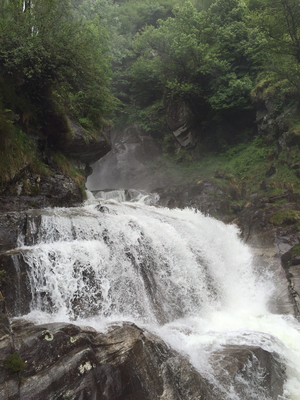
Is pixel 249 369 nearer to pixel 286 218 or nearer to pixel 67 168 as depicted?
pixel 286 218

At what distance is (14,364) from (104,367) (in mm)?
1381

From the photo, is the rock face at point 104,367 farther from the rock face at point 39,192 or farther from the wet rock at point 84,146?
the wet rock at point 84,146

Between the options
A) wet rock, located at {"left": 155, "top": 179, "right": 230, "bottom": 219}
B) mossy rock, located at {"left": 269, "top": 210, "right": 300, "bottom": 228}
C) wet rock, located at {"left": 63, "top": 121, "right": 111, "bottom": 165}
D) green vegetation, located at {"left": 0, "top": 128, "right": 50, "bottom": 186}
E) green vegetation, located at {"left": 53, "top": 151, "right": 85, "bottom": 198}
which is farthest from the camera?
wet rock, located at {"left": 155, "top": 179, "right": 230, "bottom": 219}

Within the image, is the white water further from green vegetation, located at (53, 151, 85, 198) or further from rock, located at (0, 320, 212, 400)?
green vegetation, located at (53, 151, 85, 198)

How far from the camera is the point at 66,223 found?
844 centimetres

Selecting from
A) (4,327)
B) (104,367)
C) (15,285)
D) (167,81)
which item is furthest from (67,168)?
(167,81)

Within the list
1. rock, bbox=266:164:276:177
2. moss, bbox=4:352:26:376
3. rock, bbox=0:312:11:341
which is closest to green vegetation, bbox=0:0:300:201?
rock, bbox=266:164:276:177

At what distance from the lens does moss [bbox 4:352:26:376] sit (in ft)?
12.5

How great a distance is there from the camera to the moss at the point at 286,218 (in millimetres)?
12125

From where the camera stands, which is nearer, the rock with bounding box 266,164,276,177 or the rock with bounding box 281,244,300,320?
the rock with bounding box 281,244,300,320

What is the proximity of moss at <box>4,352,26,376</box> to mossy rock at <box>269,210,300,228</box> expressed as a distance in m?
11.5

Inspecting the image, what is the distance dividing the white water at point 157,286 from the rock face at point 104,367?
0.42 m

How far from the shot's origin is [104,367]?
444cm

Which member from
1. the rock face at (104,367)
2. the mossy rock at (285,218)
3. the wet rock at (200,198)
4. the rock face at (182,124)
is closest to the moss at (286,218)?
the mossy rock at (285,218)
